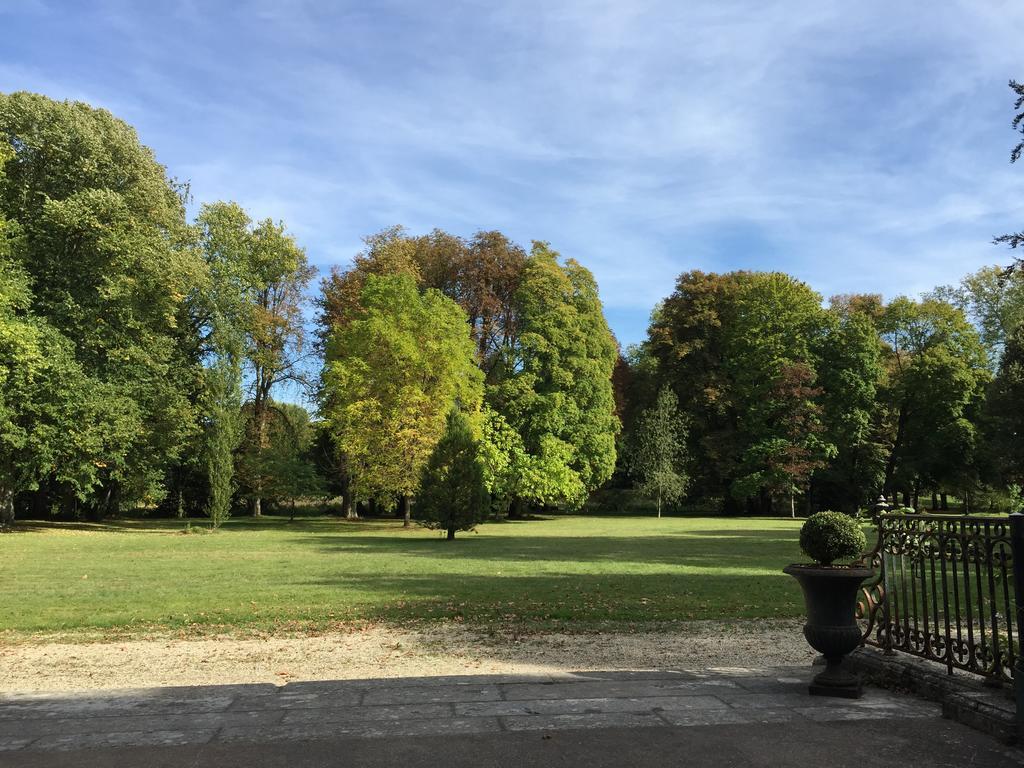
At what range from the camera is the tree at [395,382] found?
3200cm

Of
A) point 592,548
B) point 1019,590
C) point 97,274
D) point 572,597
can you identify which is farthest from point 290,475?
point 1019,590

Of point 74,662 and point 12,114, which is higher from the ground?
point 12,114

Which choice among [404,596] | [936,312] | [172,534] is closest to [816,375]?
[936,312]

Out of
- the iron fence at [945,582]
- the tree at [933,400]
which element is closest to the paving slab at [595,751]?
the iron fence at [945,582]

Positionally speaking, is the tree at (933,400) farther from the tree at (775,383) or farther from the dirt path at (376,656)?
the dirt path at (376,656)

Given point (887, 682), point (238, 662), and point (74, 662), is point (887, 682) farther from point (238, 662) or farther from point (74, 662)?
point (74, 662)

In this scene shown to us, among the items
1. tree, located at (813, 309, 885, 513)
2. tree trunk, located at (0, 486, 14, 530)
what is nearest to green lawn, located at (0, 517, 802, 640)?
tree trunk, located at (0, 486, 14, 530)

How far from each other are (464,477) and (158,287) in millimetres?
17196

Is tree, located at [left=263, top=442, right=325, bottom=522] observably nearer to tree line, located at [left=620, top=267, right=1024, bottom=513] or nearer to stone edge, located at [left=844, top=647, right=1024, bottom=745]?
tree line, located at [left=620, top=267, right=1024, bottom=513]

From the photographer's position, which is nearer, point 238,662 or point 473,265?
point 238,662

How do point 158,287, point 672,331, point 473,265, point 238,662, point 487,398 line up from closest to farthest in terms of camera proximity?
point 238,662 → point 158,287 → point 487,398 → point 473,265 → point 672,331

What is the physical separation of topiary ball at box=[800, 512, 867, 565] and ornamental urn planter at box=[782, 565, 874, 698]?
6.9 inches

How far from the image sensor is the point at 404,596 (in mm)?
12391

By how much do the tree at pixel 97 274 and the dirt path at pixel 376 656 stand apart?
23.3m
